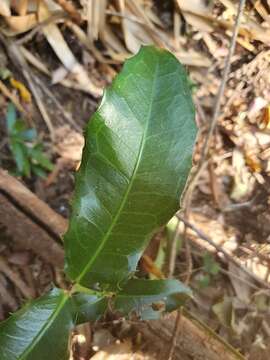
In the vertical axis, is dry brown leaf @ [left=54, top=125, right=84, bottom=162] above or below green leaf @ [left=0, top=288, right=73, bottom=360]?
below

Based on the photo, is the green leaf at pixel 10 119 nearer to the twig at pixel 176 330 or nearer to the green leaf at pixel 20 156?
the green leaf at pixel 20 156

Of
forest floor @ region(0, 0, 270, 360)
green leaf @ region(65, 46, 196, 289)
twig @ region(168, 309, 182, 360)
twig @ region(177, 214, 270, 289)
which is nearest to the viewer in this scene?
green leaf @ region(65, 46, 196, 289)

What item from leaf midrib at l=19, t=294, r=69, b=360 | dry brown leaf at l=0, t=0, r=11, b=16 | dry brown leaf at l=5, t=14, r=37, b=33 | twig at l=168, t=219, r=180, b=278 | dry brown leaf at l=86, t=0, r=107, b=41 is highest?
dry brown leaf at l=0, t=0, r=11, b=16

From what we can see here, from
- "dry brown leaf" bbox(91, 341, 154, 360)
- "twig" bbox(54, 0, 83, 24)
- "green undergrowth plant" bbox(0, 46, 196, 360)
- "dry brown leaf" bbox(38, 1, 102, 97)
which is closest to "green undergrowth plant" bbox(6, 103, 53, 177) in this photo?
"dry brown leaf" bbox(38, 1, 102, 97)

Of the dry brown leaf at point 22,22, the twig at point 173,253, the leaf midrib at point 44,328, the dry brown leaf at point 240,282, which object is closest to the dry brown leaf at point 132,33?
the dry brown leaf at point 22,22

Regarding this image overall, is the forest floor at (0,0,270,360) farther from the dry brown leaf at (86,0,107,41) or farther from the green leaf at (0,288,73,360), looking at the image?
the green leaf at (0,288,73,360)

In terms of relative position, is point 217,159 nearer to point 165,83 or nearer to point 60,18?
point 60,18

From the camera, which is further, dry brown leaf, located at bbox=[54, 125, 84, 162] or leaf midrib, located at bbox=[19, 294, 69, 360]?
dry brown leaf, located at bbox=[54, 125, 84, 162]
